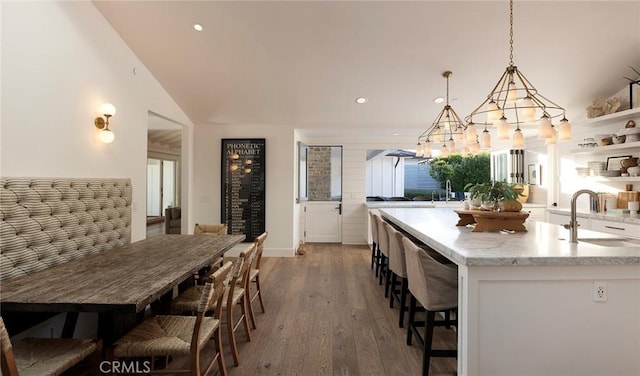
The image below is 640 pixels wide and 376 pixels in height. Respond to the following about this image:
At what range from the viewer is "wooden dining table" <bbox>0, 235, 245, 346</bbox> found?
1453mm

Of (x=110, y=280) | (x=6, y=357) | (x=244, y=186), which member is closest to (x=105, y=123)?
(x=110, y=280)

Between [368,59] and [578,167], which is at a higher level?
[368,59]

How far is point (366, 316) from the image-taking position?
3.04m

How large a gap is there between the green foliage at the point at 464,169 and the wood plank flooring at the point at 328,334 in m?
3.35

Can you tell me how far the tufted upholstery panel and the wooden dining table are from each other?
0.46ft

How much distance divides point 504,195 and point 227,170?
160 inches

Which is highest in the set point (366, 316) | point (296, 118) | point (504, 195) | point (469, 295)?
point (296, 118)

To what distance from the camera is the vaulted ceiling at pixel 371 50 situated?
2984 millimetres

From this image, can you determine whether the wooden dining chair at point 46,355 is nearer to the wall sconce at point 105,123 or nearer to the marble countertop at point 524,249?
the wall sconce at point 105,123

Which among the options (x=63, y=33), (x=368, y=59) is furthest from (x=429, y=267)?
(x=63, y=33)

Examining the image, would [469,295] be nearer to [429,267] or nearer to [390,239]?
[429,267]

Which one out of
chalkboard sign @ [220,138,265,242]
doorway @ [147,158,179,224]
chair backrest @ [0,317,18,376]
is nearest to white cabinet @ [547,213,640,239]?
chalkboard sign @ [220,138,265,242]

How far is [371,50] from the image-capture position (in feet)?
11.4

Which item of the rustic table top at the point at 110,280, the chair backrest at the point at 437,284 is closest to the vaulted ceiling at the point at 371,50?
the rustic table top at the point at 110,280
